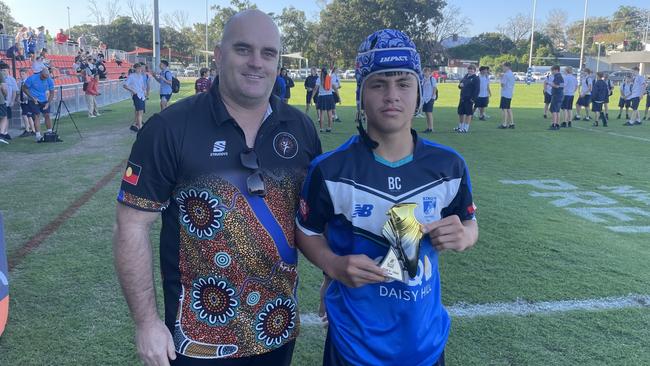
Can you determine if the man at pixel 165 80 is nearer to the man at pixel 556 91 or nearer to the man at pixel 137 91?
the man at pixel 137 91

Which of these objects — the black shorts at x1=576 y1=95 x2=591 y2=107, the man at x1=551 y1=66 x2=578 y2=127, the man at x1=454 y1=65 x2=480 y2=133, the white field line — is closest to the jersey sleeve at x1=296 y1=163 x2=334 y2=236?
the white field line

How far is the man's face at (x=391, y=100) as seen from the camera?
192 centimetres

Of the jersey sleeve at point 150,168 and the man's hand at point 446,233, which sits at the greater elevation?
the jersey sleeve at point 150,168

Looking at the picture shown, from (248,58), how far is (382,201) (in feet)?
2.48

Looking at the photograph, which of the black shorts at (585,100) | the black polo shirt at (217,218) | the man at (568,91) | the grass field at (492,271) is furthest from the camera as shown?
the black shorts at (585,100)

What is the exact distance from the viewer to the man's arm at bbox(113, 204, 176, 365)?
186cm

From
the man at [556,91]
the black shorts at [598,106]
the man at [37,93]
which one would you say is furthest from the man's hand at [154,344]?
the black shorts at [598,106]

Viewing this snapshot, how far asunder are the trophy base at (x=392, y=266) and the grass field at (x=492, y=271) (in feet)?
6.43

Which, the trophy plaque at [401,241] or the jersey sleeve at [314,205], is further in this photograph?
the jersey sleeve at [314,205]

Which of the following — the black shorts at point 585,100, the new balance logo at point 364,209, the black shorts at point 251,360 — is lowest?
the black shorts at point 251,360

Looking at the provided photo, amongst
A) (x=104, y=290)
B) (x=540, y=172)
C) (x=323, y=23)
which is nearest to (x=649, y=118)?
(x=540, y=172)

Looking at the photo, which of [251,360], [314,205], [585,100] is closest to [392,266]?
[314,205]

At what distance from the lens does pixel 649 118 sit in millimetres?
21719

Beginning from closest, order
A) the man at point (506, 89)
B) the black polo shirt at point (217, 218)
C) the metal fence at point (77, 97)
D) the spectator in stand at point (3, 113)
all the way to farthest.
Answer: the black polo shirt at point (217, 218) < the spectator in stand at point (3, 113) < the metal fence at point (77, 97) < the man at point (506, 89)
